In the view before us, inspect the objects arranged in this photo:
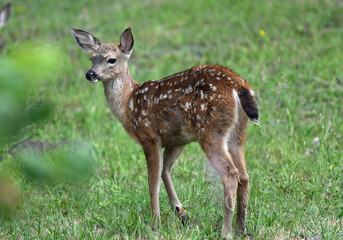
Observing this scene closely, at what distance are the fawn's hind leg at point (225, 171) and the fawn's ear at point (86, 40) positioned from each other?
5.60 ft

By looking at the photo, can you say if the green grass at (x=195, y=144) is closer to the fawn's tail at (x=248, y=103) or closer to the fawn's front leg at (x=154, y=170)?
→ the fawn's front leg at (x=154, y=170)

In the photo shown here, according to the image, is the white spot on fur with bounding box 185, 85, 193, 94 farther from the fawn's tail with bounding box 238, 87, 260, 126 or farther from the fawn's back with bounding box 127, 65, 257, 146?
the fawn's tail with bounding box 238, 87, 260, 126

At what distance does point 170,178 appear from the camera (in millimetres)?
4500

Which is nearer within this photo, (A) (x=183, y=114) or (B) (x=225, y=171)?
(B) (x=225, y=171)

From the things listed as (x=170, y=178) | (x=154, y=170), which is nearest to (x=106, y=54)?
(x=154, y=170)

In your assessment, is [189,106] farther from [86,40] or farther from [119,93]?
[86,40]

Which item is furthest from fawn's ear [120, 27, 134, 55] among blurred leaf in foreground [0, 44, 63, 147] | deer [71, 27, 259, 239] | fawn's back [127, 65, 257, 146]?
blurred leaf in foreground [0, 44, 63, 147]

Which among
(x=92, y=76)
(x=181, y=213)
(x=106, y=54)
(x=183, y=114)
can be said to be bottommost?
(x=181, y=213)

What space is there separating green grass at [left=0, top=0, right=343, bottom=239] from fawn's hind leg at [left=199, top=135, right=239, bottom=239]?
215 millimetres

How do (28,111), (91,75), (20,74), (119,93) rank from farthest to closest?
(119,93) < (91,75) < (28,111) < (20,74)

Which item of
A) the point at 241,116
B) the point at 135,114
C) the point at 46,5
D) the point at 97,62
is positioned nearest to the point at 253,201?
the point at 241,116

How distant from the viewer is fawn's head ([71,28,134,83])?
14.5 feet

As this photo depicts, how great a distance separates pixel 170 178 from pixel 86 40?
5.19ft

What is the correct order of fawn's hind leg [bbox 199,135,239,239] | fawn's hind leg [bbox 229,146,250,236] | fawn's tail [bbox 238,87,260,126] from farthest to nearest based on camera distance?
fawn's hind leg [bbox 229,146,250,236], fawn's hind leg [bbox 199,135,239,239], fawn's tail [bbox 238,87,260,126]
